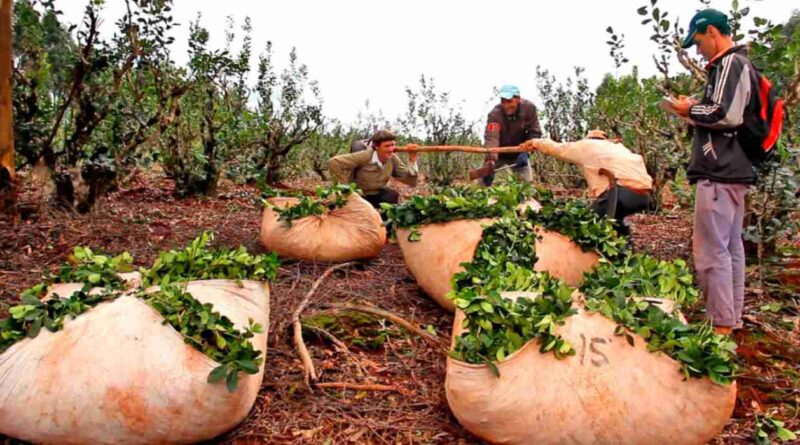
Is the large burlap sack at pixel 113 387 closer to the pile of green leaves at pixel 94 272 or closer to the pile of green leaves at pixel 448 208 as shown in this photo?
the pile of green leaves at pixel 94 272

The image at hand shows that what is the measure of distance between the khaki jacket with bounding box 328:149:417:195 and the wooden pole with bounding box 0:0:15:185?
7.65ft

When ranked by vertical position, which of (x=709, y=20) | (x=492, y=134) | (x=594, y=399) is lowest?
(x=594, y=399)

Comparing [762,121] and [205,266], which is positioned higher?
[762,121]

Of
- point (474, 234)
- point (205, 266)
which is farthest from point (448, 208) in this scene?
point (205, 266)

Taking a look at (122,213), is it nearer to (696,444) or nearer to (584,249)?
(584,249)

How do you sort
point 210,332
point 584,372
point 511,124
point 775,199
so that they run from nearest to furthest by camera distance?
point 584,372 → point 210,332 → point 775,199 → point 511,124

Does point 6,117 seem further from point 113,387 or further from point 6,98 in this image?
point 113,387

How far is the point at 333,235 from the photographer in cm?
454

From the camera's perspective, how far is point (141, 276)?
260 centimetres

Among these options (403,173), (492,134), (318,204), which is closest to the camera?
(318,204)

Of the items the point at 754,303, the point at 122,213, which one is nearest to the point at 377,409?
the point at 754,303

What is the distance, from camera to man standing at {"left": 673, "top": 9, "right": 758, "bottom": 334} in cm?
301

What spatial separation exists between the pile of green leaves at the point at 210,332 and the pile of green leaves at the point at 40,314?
20cm

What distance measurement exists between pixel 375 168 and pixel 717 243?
3.04 metres
